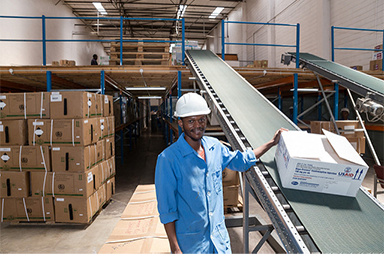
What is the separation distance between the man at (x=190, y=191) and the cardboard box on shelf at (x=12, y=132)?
3691 millimetres

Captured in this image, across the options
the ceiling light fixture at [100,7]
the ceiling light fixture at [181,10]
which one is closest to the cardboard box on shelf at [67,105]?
the ceiling light fixture at [100,7]

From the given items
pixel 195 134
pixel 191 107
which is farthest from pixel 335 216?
pixel 191 107

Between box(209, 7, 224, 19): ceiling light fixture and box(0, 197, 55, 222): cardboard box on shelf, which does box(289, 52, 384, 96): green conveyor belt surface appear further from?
box(209, 7, 224, 19): ceiling light fixture

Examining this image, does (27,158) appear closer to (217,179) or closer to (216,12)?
(217,179)

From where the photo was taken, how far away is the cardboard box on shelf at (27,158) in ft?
13.4

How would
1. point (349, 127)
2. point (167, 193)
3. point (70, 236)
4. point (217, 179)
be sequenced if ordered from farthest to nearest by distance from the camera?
point (349, 127)
point (70, 236)
point (217, 179)
point (167, 193)

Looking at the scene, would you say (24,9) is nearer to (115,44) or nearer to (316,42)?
(115,44)

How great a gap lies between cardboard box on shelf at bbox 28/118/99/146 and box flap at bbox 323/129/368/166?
3666 mm

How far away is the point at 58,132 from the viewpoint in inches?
160

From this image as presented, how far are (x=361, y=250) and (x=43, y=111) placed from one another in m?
4.62

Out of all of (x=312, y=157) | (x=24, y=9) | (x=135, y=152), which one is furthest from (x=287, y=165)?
(x=24, y=9)

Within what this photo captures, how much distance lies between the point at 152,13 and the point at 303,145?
54.4 ft

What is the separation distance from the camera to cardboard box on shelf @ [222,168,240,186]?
3.98 meters

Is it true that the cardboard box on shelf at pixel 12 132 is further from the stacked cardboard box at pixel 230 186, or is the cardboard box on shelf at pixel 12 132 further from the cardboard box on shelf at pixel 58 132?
the stacked cardboard box at pixel 230 186
